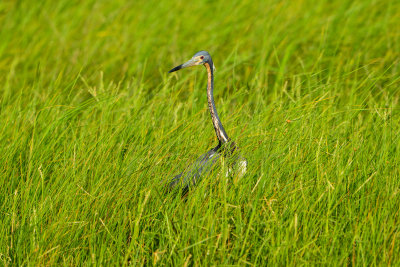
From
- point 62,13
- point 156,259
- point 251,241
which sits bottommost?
point 251,241

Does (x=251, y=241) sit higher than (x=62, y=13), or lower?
lower

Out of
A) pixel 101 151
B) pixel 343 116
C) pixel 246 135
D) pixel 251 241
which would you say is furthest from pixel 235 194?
pixel 343 116

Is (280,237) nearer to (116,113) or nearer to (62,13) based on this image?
(116,113)

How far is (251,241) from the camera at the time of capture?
264cm

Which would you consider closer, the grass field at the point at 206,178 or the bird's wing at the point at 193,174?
the grass field at the point at 206,178

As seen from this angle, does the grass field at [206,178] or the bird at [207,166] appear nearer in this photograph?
the grass field at [206,178]

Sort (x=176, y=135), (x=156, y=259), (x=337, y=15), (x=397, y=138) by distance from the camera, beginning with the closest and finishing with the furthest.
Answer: (x=156, y=259), (x=397, y=138), (x=176, y=135), (x=337, y=15)

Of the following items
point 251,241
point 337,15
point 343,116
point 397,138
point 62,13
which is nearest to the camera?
point 251,241

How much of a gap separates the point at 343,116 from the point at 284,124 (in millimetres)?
741

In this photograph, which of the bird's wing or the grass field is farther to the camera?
the bird's wing

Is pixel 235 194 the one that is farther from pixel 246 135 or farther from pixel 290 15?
pixel 290 15

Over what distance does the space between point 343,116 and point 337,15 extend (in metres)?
1.87

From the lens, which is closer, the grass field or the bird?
the grass field

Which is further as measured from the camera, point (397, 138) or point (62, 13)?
point (62, 13)
